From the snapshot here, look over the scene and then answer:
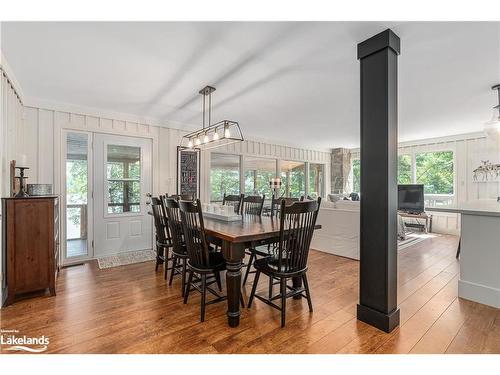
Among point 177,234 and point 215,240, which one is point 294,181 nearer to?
point 177,234

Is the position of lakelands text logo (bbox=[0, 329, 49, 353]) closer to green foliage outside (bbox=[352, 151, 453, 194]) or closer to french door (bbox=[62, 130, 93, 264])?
french door (bbox=[62, 130, 93, 264])

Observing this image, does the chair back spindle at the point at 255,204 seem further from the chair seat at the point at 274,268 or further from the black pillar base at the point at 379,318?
the black pillar base at the point at 379,318

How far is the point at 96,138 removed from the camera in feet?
13.9

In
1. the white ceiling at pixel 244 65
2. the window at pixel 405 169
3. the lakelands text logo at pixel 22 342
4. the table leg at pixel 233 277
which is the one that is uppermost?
the white ceiling at pixel 244 65

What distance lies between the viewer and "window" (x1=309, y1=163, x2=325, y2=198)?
27.2 ft

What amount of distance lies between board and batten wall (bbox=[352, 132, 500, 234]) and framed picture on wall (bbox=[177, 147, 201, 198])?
5.91m

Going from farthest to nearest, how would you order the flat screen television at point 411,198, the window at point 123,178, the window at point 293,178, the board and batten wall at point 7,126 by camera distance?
1. the window at point 293,178
2. the flat screen television at point 411,198
3. the window at point 123,178
4. the board and batten wall at point 7,126

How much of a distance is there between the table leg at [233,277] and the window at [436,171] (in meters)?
6.83

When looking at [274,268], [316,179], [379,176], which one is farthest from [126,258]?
[316,179]

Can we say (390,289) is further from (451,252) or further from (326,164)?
(326,164)

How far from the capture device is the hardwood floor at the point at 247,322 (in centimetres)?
188

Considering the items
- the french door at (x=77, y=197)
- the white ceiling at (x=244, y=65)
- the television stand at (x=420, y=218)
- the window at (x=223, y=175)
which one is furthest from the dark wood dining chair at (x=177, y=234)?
the television stand at (x=420, y=218)

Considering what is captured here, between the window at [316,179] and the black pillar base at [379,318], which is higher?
the window at [316,179]
